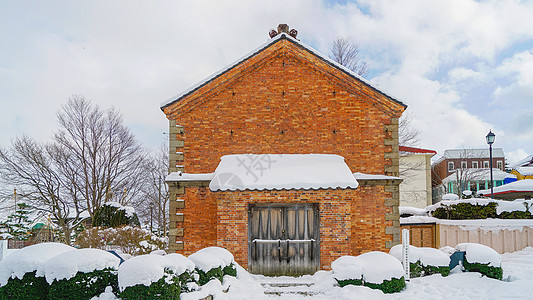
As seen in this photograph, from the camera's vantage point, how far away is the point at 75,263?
6.77 m

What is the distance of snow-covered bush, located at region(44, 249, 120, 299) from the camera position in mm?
6621

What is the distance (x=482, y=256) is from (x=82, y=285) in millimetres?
9675

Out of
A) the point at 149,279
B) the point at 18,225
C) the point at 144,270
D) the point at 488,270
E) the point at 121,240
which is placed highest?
the point at 144,270

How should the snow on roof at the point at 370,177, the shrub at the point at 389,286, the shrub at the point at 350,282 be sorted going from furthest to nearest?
the snow on roof at the point at 370,177 < the shrub at the point at 350,282 < the shrub at the point at 389,286

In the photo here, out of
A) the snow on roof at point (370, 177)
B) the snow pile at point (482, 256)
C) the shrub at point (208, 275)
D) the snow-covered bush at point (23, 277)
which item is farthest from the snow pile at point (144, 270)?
the snow pile at point (482, 256)

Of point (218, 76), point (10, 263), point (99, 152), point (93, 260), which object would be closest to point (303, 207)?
point (218, 76)

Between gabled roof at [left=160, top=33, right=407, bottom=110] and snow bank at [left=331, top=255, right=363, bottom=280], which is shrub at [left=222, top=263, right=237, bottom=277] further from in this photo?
gabled roof at [left=160, top=33, right=407, bottom=110]

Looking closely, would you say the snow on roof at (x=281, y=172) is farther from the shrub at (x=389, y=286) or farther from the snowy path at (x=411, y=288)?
the shrub at (x=389, y=286)

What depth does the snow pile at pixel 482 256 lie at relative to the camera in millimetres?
9641

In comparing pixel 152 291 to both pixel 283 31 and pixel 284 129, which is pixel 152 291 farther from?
pixel 283 31

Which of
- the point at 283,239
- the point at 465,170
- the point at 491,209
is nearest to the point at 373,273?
the point at 283,239

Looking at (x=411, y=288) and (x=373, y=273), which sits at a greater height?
(x=373, y=273)

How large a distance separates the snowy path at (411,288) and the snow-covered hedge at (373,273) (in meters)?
0.21

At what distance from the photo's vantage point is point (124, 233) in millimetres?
16469
